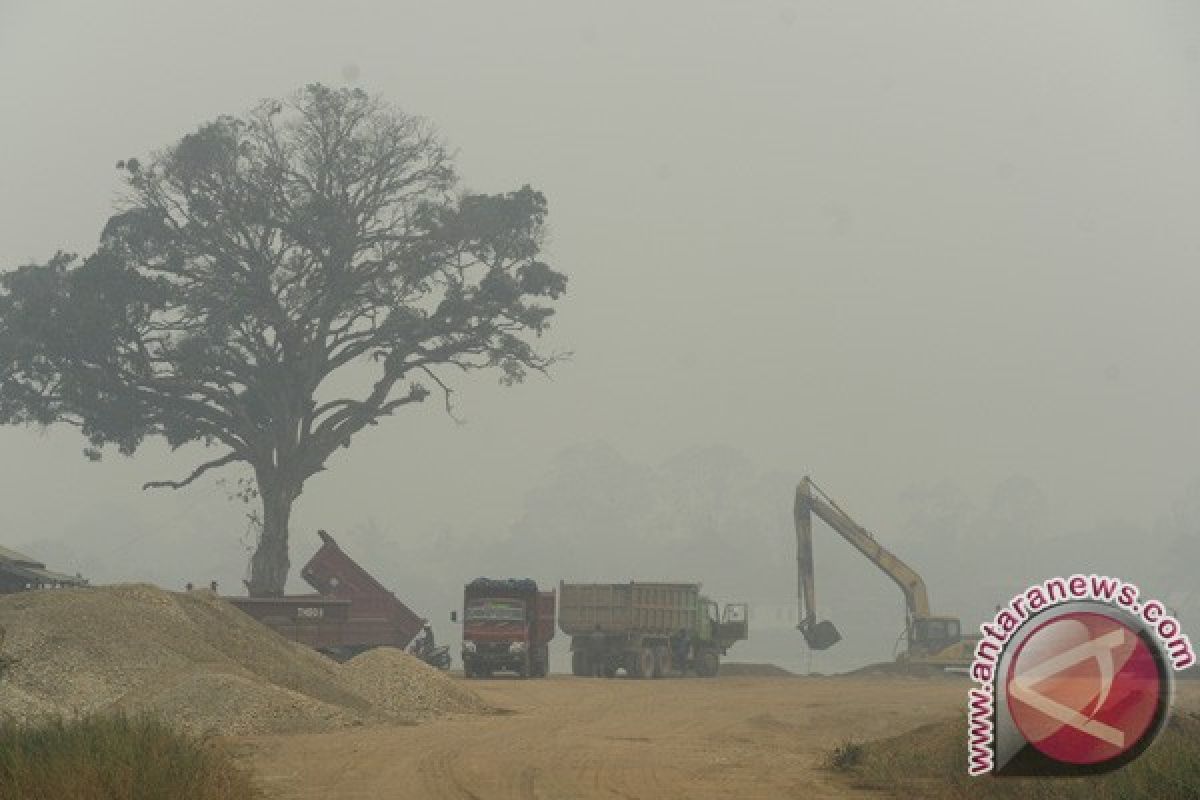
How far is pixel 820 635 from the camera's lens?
5419 centimetres

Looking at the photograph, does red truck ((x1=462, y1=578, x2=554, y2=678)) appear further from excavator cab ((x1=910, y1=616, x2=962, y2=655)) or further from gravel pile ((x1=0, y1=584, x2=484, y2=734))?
excavator cab ((x1=910, y1=616, x2=962, y2=655))

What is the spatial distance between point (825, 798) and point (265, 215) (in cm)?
4323

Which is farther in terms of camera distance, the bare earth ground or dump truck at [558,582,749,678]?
dump truck at [558,582,749,678]

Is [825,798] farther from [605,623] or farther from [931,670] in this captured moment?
[931,670]


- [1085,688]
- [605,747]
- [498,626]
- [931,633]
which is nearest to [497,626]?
[498,626]

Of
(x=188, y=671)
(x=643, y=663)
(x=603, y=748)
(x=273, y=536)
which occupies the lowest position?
(x=603, y=748)

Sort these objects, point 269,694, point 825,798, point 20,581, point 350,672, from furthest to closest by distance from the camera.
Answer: point 20,581 → point 350,672 → point 269,694 → point 825,798

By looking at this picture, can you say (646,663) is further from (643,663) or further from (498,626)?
(498,626)

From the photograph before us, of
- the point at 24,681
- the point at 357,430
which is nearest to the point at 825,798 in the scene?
the point at 24,681

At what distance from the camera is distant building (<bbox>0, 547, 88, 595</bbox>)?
159ft

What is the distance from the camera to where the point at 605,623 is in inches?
1913

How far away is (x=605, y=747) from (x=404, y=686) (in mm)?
10699

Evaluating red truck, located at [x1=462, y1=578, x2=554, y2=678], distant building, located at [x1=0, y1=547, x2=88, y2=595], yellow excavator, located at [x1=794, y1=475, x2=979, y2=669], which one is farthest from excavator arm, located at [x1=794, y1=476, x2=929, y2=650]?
distant building, located at [x1=0, y1=547, x2=88, y2=595]

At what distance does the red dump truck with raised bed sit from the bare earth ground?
21.8 ft
